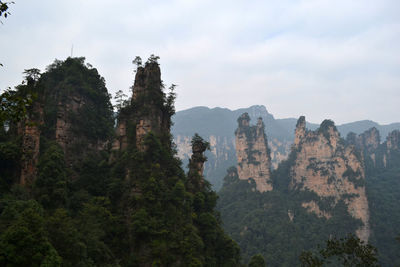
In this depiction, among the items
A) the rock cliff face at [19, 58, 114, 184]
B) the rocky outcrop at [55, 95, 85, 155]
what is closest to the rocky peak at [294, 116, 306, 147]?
the rock cliff face at [19, 58, 114, 184]

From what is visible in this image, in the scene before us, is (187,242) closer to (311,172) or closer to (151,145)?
(151,145)

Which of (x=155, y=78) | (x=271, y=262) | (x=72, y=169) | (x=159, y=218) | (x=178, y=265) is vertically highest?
(x=155, y=78)

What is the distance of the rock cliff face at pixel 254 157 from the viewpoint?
8431 cm

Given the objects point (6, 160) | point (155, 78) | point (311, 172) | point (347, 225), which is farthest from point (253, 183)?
point (6, 160)

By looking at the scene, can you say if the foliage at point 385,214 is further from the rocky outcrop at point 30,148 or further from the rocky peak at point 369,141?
the rocky outcrop at point 30,148

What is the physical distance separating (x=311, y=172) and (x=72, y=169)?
59473 mm

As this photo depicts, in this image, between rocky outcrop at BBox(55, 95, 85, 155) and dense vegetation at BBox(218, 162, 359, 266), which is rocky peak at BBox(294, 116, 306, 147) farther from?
rocky outcrop at BBox(55, 95, 85, 155)

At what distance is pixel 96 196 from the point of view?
104 feet

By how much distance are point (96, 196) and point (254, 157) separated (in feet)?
192

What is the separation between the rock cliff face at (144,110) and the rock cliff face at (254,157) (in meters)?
51.0

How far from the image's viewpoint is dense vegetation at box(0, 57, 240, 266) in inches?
825

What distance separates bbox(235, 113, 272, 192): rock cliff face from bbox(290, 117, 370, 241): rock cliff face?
6.97 metres

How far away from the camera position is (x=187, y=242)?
96.5 ft

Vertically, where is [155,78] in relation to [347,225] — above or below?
above
